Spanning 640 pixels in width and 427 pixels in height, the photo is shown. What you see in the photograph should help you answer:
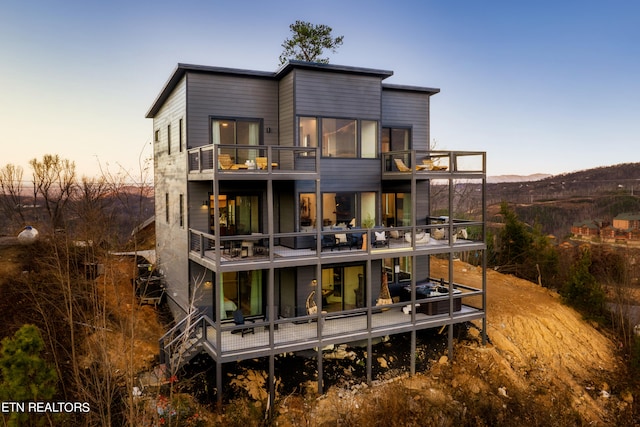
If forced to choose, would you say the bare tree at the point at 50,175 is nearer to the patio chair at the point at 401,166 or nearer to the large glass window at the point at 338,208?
the large glass window at the point at 338,208

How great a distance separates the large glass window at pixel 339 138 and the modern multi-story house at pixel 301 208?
1.6 inches

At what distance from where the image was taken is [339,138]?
16.6 metres

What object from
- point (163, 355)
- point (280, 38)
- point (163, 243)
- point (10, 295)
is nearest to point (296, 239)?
point (163, 355)

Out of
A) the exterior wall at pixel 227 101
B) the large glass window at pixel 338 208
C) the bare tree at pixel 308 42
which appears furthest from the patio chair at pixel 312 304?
the bare tree at pixel 308 42

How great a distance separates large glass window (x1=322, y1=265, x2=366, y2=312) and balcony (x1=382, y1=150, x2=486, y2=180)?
421 centimetres

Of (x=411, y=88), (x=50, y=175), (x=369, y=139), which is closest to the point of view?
(x=369, y=139)

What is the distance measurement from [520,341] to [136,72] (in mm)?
26949

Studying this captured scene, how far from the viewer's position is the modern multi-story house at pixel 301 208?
14.6 metres

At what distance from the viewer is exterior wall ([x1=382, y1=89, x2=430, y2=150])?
18391 millimetres

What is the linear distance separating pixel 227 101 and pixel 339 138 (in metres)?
4.55

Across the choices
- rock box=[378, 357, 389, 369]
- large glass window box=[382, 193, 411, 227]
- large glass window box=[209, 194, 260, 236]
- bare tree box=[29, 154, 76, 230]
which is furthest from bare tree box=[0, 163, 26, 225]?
rock box=[378, 357, 389, 369]

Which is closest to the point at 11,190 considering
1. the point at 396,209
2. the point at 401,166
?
the point at 396,209

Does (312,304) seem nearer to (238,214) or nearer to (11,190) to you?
(238,214)

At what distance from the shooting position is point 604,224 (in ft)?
187
